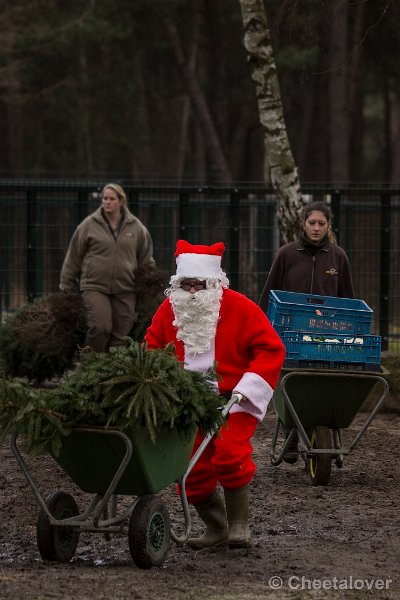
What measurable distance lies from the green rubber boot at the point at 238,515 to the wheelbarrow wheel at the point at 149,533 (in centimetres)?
60

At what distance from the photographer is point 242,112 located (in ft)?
167

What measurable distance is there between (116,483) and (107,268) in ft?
21.6

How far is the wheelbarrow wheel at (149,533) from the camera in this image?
6570mm

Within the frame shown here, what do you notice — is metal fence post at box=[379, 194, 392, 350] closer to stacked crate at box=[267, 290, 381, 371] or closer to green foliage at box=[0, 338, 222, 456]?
stacked crate at box=[267, 290, 381, 371]

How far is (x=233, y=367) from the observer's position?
24.5 feet

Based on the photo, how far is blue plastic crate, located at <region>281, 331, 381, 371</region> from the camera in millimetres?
8922

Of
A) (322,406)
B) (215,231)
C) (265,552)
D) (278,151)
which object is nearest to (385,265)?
(215,231)

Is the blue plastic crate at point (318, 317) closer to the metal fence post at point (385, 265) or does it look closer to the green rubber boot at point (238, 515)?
the green rubber boot at point (238, 515)

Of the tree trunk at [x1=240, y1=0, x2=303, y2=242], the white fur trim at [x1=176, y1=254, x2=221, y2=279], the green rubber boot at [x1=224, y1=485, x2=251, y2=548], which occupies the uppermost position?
the tree trunk at [x1=240, y1=0, x2=303, y2=242]

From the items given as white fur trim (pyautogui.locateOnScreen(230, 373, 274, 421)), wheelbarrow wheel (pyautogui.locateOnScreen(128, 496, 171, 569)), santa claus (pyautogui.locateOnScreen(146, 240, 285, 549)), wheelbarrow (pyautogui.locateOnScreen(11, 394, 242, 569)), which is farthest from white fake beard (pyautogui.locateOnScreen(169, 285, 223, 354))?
wheelbarrow wheel (pyautogui.locateOnScreen(128, 496, 171, 569))

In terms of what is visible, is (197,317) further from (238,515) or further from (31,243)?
(31,243)

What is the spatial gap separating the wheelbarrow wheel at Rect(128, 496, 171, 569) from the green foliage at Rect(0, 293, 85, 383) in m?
6.10

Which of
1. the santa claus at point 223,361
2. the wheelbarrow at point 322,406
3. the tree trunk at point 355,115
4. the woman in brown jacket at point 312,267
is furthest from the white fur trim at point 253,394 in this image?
the tree trunk at point 355,115

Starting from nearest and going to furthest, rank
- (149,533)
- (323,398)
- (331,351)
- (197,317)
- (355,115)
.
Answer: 1. (149,533)
2. (197,317)
3. (331,351)
4. (323,398)
5. (355,115)
